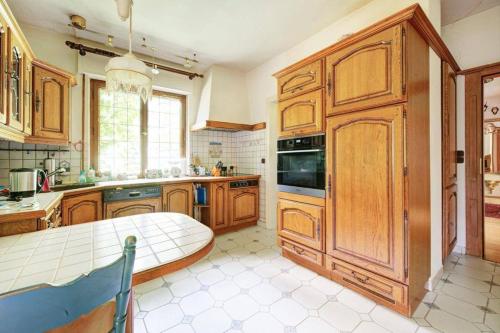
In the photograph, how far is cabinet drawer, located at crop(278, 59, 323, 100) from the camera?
6.62 feet

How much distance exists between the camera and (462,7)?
86.1 inches

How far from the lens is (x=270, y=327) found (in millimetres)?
1428

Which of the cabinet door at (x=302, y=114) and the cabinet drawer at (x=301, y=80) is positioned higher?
the cabinet drawer at (x=301, y=80)

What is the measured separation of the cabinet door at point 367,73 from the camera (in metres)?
1.50

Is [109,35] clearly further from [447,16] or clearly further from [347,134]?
[447,16]

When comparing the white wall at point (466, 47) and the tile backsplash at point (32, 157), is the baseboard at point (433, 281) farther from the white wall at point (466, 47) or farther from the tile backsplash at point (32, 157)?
the tile backsplash at point (32, 157)

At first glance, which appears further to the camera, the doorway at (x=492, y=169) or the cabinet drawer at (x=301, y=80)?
the doorway at (x=492, y=169)

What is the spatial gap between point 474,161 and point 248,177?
2750mm

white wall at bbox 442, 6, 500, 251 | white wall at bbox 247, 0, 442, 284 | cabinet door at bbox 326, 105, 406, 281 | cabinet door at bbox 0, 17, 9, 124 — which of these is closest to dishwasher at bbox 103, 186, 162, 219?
cabinet door at bbox 0, 17, 9, 124

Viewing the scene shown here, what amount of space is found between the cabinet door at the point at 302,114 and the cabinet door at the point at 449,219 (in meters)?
1.43

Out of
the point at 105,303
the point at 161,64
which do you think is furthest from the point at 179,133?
the point at 105,303

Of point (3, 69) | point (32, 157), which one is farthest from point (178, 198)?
point (3, 69)

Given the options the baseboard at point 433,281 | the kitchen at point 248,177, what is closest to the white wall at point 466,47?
the kitchen at point 248,177

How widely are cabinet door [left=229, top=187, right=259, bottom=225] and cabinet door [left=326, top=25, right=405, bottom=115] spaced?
1.92 metres
